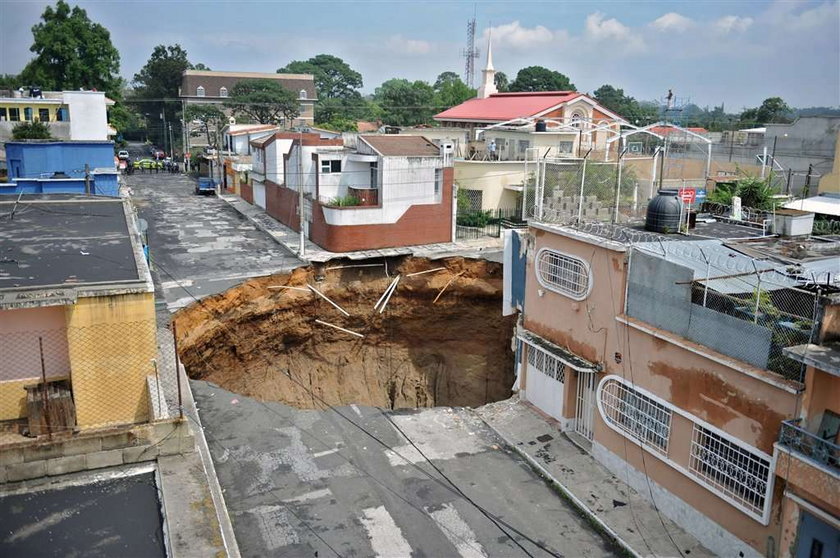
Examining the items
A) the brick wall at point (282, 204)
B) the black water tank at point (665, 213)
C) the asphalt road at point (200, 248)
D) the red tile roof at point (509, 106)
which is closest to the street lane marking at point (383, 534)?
the black water tank at point (665, 213)

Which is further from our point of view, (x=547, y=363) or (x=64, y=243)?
(x=547, y=363)

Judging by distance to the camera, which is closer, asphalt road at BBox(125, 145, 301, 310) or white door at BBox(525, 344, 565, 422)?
white door at BBox(525, 344, 565, 422)

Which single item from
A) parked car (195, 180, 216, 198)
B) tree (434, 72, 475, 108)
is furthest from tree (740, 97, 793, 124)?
parked car (195, 180, 216, 198)

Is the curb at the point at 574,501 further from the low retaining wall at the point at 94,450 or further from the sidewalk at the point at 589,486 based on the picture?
the low retaining wall at the point at 94,450

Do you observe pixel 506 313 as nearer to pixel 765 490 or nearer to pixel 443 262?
pixel 443 262

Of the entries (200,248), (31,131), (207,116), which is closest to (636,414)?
(200,248)

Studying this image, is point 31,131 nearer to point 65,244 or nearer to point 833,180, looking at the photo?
point 65,244

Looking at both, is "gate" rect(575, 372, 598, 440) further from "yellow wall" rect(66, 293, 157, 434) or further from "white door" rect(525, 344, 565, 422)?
"yellow wall" rect(66, 293, 157, 434)
